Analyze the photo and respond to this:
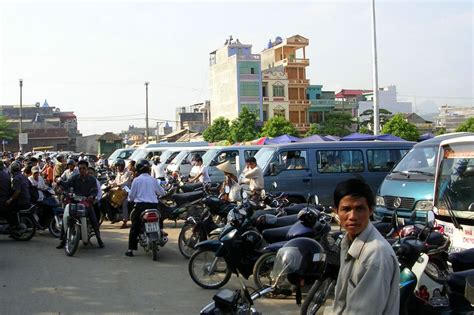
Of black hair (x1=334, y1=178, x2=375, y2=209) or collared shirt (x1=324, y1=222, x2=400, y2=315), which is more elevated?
black hair (x1=334, y1=178, x2=375, y2=209)

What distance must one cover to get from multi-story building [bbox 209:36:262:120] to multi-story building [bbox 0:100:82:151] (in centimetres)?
2254

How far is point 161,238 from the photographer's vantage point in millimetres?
8008

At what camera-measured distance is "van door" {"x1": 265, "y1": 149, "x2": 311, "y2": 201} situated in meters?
11.8

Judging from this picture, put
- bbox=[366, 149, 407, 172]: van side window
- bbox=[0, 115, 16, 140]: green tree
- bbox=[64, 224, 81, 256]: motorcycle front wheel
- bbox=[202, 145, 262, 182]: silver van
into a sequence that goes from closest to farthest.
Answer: bbox=[64, 224, 81, 256]: motorcycle front wheel, bbox=[366, 149, 407, 172]: van side window, bbox=[202, 145, 262, 182]: silver van, bbox=[0, 115, 16, 140]: green tree

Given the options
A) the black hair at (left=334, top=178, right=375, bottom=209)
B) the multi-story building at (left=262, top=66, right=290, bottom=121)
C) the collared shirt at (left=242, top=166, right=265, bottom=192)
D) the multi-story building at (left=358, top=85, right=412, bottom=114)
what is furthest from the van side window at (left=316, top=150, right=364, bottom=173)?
the multi-story building at (left=358, top=85, right=412, bottom=114)

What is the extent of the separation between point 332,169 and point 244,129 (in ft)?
131

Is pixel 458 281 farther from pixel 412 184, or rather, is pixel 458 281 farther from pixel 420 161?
pixel 420 161

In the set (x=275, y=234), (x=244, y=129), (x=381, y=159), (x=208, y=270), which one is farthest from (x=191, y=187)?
(x=244, y=129)

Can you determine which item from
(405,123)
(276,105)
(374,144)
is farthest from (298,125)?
(374,144)

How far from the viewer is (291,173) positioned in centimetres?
1192

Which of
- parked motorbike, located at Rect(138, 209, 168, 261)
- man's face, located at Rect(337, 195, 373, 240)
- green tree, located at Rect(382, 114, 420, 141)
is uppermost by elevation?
green tree, located at Rect(382, 114, 420, 141)

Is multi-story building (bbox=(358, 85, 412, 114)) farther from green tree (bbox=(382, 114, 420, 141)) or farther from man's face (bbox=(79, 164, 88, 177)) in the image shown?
man's face (bbox=(79, 164, 88, 177))

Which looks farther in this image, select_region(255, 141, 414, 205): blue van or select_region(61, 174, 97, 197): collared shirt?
select_region(255, 141, 414, 205): blue van

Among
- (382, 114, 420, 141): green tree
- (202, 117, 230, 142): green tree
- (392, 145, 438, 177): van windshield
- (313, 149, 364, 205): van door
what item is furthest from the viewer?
(202, 117, 230, 142): green tree
